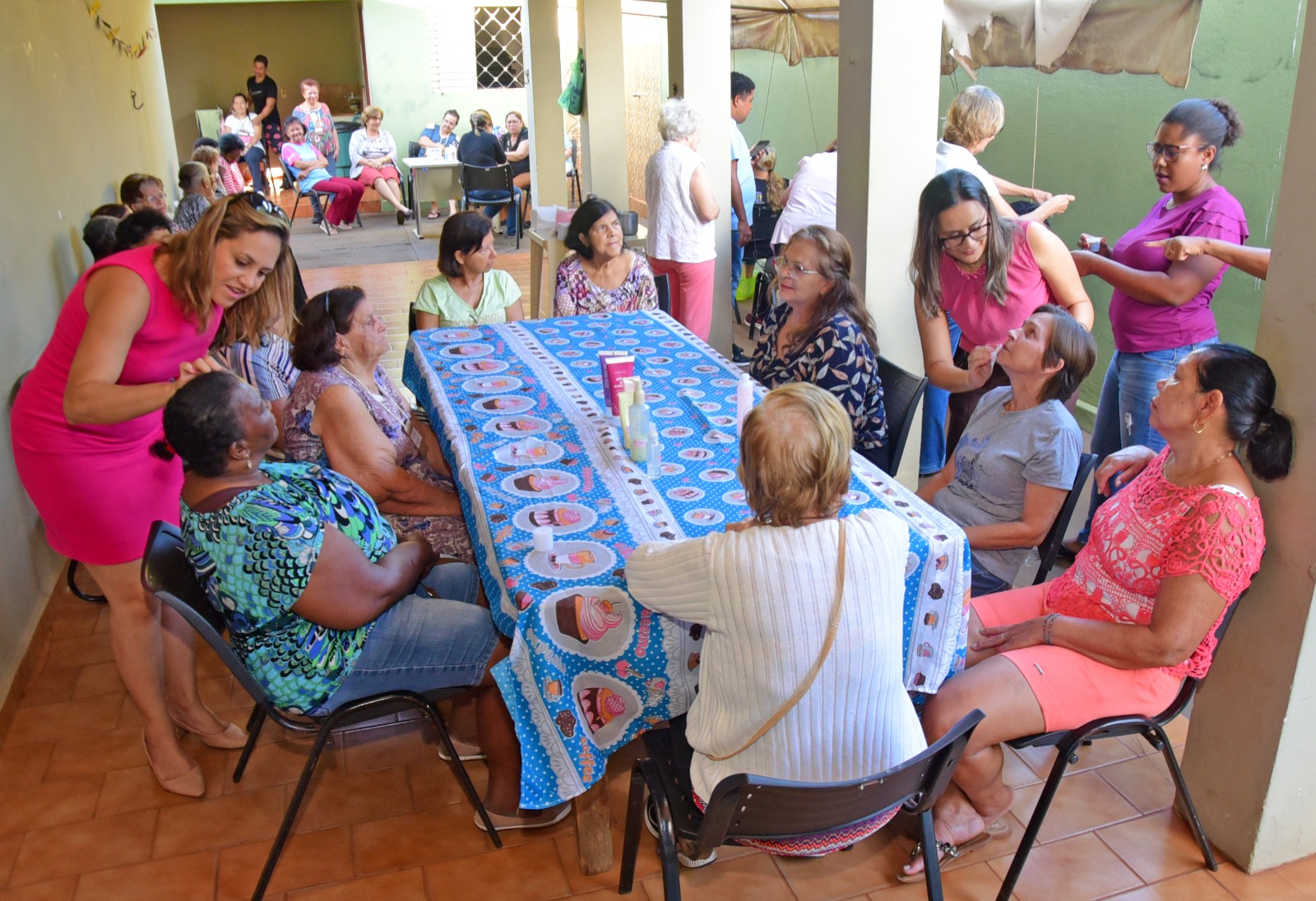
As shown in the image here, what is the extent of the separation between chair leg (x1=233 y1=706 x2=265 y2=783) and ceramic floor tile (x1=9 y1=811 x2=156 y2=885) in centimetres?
21

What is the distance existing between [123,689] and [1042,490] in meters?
2.74

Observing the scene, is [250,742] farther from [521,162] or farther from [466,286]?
[521,162]

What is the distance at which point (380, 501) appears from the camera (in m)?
2.84

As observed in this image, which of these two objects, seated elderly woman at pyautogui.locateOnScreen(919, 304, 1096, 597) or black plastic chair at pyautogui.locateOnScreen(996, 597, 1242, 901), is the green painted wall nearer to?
seated elderly woman at pyautogui.locateOnScreen(919, 304, 1096, 597)

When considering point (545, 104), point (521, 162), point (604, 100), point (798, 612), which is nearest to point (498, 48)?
point (521, 162)

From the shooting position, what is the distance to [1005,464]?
2537mm

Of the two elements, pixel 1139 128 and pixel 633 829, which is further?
pixel 1139 128

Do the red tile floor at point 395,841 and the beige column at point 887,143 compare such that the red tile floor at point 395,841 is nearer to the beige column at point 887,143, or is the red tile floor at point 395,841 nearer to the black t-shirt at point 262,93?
the beige column at point 887,143

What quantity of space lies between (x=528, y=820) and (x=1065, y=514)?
1509 millimetres

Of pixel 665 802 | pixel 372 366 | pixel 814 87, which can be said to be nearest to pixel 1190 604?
pixel 665 802

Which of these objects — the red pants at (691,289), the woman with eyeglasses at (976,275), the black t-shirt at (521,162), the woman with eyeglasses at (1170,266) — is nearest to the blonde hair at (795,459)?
the woman with eyeglasses at (976,275)

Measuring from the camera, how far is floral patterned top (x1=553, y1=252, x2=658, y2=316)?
4.28 metres

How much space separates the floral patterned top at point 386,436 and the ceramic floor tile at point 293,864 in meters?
0.79

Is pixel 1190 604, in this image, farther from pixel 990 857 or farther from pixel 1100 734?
pixel 990 857
